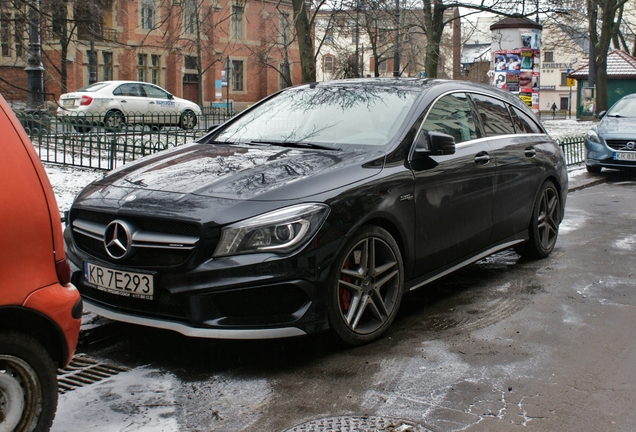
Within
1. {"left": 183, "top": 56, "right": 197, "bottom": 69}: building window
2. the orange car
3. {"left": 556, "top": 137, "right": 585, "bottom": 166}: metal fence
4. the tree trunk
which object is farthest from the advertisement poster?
{"left": 183, "top": 56, "right": 197, "bottom": 69}: building window

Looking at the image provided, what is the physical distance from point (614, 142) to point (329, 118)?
10.3 meters

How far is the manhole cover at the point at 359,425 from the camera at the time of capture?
3.46 metres

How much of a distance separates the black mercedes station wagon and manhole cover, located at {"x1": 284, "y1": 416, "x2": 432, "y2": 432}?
695 millimetres

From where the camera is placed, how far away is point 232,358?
446 centimetres

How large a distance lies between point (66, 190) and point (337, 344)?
22.3 feet

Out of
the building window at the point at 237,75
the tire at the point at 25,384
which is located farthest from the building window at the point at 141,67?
the tire at the point at 25,384

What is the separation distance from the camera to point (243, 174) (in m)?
4.53

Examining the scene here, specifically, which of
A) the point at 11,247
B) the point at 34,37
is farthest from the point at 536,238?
the point at 34,37

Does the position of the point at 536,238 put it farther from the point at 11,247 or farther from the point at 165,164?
the point at 11,247

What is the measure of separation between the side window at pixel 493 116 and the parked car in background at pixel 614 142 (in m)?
8.35

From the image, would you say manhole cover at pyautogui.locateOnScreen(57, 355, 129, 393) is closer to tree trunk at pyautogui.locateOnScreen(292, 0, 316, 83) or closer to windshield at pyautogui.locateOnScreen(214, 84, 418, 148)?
windshield at pyautogui.locateOnScreen(214, 84, 418, 148)

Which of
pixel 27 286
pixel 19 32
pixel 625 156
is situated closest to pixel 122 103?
pixel 19 32

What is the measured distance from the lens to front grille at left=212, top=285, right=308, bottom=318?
160 inches

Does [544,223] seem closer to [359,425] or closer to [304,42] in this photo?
[359,425]
